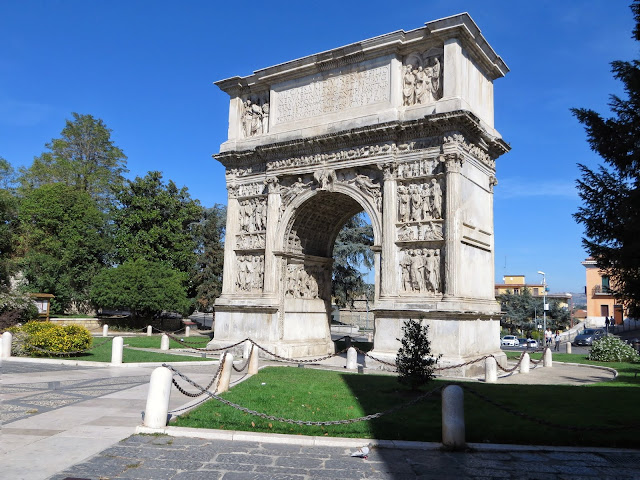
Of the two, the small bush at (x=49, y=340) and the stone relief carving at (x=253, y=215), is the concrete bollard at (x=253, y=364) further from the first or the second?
the stone relief carving at (x=253, y=215)

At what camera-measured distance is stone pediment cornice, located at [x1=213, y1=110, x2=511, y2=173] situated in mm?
17891

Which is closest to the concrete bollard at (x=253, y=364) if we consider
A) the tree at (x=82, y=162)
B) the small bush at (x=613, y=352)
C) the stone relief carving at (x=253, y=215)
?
the stone relief carving at (x=253, y=215)

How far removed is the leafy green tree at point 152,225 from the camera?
3881 cm

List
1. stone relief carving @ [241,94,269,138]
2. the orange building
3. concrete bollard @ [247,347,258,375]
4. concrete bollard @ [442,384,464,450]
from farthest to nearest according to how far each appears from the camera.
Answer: the orange building, stone relief carving @ [241,94,269,138], concrete bollard @ [247,347,258,375], concrete bollard @ [442,384,464,450]

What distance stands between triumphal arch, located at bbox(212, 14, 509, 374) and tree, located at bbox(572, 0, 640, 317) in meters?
7.56

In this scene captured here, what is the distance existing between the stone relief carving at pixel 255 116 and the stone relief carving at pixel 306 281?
5952 mm

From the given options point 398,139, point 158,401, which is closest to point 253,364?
point 158,401

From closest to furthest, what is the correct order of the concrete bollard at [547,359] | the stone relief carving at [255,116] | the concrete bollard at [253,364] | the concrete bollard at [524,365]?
1. the concrete bollard at [253,364]
2. the concrete bollard at [524,365]
3. the concrete bollard at [547,359]
4. the stone relief carving at [255,116]

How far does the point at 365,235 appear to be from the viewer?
39.0m

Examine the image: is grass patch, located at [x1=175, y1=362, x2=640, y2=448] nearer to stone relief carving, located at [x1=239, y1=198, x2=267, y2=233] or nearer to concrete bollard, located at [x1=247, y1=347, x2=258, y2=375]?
concrete bollard, located at [x1=247, y1=347, x2=258, y2=375]

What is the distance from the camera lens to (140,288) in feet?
117

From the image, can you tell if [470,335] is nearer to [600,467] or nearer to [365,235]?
[600,467]

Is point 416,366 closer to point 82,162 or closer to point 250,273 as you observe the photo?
point 250,273

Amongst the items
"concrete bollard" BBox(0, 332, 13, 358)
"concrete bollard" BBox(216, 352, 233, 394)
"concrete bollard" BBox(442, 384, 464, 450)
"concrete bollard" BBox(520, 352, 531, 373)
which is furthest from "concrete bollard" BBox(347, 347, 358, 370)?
"concrete bollard" BBox(0, 332, 13, 358)
